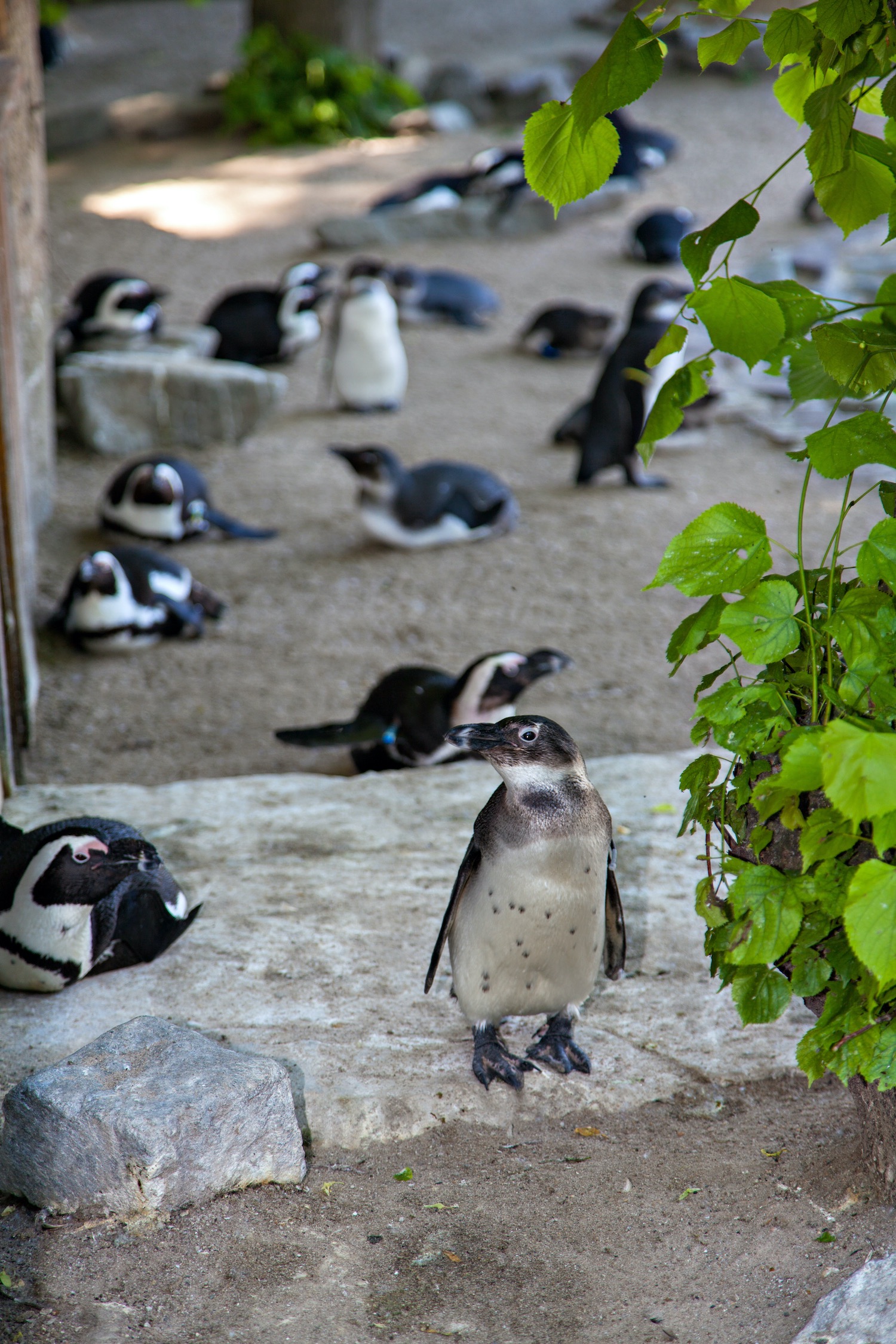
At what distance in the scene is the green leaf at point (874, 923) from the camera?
1512 millimetres

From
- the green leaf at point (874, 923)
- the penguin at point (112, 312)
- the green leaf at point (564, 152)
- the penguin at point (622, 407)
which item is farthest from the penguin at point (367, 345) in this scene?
the green leaf at point (874, 923)

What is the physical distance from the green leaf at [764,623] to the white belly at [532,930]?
78cm

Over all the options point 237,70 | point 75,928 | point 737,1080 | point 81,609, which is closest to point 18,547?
point 81,609

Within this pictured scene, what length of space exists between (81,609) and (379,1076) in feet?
10.00

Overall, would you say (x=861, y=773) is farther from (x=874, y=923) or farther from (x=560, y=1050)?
(x=560, y=1050)

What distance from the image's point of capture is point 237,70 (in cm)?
1328

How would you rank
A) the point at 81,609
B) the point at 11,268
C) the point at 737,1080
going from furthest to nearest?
1. the point at 81,609
2. the point at 11,268
3. the point at 737,1080

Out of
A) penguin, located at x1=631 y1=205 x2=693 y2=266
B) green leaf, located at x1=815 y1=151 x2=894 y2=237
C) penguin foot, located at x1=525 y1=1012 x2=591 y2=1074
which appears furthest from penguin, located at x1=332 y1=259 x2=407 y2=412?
green leaf, located at x1=815 y1=151 x2=894 y2=237

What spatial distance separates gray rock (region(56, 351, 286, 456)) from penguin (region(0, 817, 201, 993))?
4.66 metres

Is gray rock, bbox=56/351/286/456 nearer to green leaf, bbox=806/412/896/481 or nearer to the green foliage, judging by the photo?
green leaf, bbox=806/412/896/481

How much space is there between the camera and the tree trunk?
1270 cm

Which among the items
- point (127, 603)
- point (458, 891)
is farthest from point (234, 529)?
point (458, 891)

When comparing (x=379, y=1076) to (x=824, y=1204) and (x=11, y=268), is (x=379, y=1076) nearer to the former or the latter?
(x=824, y=1204)

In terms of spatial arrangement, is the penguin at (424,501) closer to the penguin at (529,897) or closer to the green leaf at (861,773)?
the penguin at (529,897)
